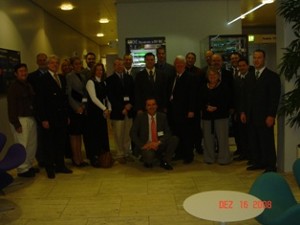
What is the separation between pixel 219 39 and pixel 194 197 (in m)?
4.93

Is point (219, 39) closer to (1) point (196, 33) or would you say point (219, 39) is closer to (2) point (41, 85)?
(1) point (196, 33)

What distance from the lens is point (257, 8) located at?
9484 millimetres

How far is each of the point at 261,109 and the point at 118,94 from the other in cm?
212

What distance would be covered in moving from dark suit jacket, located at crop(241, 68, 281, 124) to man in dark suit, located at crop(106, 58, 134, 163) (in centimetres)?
183

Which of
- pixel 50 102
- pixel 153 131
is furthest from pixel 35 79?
pixel 153 131

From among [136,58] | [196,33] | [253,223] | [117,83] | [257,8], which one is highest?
[257,8]

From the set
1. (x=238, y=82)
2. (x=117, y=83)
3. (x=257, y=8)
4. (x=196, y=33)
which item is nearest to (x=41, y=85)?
(x=117, y=83)

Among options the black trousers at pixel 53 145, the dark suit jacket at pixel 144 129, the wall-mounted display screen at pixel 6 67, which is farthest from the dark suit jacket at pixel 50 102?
the wall-mounted display screen at pixel 6 67

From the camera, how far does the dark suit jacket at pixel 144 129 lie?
534cm

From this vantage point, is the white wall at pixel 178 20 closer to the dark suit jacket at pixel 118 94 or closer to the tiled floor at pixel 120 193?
the dark suit jacket at pixel 118 94

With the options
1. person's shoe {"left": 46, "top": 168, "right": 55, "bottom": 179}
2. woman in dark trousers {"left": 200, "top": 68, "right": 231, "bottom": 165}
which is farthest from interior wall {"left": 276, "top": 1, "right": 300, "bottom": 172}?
person's shoe {"left": 46, "top": 168, "right": 55, "bottom": 179}

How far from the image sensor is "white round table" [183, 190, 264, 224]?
2.29 meters

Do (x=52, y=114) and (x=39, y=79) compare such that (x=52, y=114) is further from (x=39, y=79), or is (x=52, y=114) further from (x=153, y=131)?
(x=153, y=131)

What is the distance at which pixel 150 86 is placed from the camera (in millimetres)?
5648
